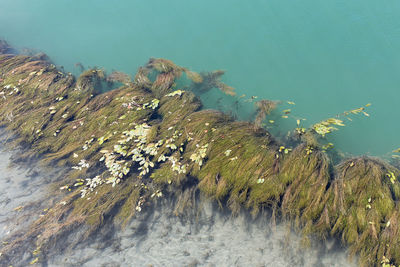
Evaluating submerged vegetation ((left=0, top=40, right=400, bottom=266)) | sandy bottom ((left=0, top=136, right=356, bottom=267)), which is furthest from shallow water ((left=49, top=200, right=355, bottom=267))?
submerged vegetation ((left=0, top=40, right=400, bottom=266))

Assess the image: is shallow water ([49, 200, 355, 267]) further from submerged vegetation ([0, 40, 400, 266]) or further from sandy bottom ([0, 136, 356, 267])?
submerged vegetation ([0, 40, 400, 266])

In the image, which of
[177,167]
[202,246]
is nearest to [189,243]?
[202,246]

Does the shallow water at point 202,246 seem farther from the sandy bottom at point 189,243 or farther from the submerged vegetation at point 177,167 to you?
the submerged vegetation at point 177,167

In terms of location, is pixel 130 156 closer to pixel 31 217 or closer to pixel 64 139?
pixel 64 139

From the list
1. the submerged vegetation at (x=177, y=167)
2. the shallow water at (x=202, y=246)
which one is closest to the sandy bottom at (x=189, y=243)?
the shallow water at (x=202, y=246)

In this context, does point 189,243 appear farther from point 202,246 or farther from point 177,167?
point 177,167

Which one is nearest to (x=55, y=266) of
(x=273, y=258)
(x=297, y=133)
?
(x=273, y=258)
